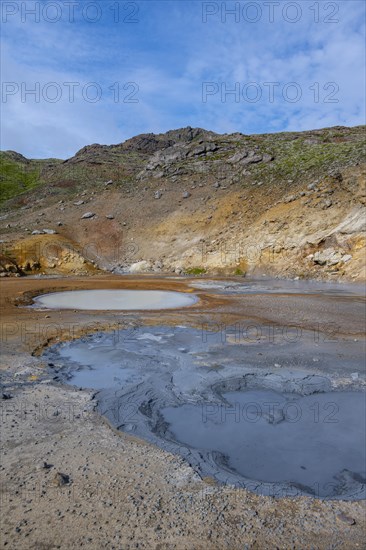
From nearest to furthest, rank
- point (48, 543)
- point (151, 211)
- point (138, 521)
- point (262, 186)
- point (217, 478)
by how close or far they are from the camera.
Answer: point (48, 543) < point (138, 521) < point (217, 478) < point (262, 186) < point (151, 211)

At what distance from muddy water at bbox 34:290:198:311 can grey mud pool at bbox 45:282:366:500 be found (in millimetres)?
6313

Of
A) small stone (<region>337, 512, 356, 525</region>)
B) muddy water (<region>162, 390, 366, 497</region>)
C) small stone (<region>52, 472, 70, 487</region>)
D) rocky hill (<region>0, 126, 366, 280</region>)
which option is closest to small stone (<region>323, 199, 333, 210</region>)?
rocky hill (<region>0, 126, 366, 280</region>)

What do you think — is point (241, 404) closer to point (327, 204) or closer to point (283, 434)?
point (283, 434)

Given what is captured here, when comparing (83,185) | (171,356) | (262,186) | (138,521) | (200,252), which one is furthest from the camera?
(83,185)

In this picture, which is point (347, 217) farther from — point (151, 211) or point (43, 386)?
point (43, 386)

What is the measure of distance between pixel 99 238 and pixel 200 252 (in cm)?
1228

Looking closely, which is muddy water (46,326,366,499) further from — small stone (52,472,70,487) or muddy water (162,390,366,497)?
small stone (52,472,70,487)

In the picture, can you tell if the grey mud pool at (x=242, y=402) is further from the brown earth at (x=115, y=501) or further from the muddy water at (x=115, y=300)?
the muddy water at (x=115, y=300)

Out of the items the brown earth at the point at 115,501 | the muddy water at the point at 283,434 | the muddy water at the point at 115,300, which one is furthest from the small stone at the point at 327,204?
the brown earth at the point at 115,501

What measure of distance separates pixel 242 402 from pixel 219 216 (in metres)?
34.8

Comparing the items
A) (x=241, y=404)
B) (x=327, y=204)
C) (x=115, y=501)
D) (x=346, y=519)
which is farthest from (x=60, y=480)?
(x=327, y=204)

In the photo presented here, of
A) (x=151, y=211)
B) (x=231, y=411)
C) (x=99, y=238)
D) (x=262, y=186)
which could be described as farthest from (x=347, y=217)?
(x=231, y=411)

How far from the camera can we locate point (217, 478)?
459cm

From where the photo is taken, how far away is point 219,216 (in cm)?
4081
